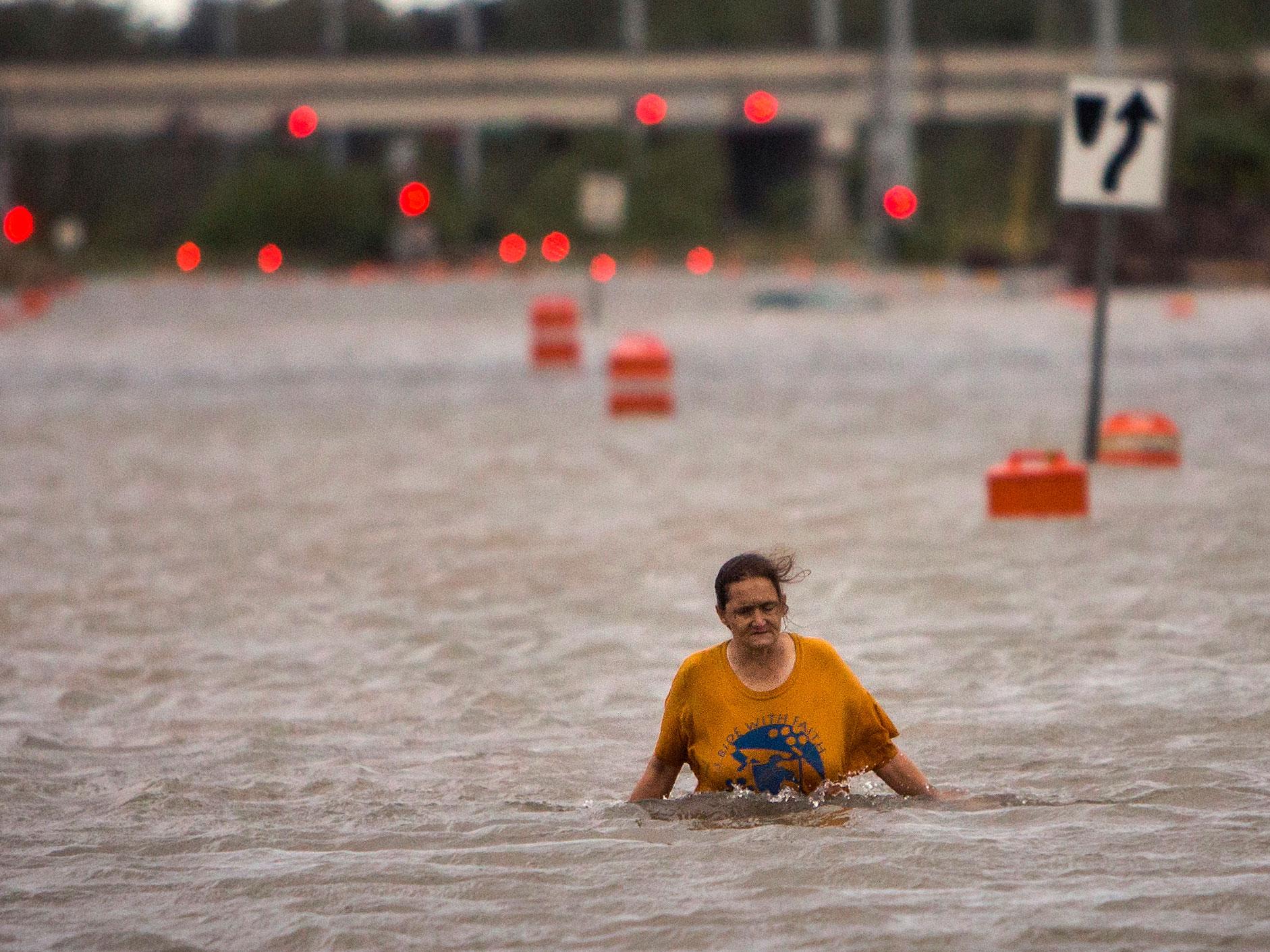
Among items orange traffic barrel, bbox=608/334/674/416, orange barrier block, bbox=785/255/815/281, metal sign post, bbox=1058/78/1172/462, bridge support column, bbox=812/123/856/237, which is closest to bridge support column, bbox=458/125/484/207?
bridge support column, bbox=812/123/856/237

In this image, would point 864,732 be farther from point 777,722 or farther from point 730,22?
point 730,22

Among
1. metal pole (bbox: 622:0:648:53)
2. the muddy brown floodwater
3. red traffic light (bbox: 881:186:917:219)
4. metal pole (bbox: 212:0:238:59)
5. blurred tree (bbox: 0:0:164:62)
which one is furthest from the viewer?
metal pole (bbox: 212:0:238:59)

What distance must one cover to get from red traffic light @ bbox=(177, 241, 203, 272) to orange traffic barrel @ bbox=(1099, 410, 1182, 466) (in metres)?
50.1

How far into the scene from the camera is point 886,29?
3282 inches

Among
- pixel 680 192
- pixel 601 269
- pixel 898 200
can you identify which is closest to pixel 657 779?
pixel 601 269

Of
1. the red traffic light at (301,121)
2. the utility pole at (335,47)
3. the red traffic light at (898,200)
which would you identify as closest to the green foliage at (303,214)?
the utility pole at (335,47)

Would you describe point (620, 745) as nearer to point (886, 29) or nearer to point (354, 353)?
point (354, 353)

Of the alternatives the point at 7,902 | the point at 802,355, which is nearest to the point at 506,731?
the point at 7,902

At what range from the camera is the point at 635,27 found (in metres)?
82.6

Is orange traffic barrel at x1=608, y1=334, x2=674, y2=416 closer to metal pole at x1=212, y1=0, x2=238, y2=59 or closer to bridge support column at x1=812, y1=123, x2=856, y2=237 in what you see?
bridge support column at x1=812, y1=123, x2=856, y2=237

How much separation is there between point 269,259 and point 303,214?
357cm

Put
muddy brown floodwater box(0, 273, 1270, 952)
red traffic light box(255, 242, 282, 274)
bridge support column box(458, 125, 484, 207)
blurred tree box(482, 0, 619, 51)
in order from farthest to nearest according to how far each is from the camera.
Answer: blurred tree box(482, 0, 619, 51) → bridge support column box(458, 125, 484, 207) → red traffic light box(255, 242, 282, 274) → muddy brown floodwater box(0, 273, 1270, 952)

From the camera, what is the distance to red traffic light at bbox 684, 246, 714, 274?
196ft

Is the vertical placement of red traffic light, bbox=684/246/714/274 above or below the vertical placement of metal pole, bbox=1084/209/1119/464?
below
